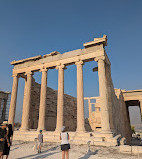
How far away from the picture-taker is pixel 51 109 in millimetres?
24188

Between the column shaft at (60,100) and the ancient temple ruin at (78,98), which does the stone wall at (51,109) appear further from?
the column shaft at (60,100)

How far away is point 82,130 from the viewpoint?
1359cm

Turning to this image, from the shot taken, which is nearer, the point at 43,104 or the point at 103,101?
the point at 103,101

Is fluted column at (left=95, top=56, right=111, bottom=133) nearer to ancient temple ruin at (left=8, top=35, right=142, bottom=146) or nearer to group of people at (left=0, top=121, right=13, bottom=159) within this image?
ancient temple ruin at (left=8, top=35, right=142, bottom=146)

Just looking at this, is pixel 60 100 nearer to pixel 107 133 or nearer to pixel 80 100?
Answer: pixel 80 100

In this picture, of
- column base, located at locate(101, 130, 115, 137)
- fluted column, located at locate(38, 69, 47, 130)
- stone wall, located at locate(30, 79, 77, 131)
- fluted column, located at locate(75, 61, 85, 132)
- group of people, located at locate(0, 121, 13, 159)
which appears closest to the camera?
group of people, located at locate(0, 121, 13, 159)

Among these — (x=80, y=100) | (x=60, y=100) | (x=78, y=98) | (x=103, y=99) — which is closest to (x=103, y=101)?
(x=103, y=99)

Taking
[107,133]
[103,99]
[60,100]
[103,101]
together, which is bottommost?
[107,133]

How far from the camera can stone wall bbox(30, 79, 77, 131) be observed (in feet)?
69.5

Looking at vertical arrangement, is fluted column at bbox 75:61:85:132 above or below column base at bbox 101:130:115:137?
above

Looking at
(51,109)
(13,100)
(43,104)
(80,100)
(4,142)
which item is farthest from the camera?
(51,109)

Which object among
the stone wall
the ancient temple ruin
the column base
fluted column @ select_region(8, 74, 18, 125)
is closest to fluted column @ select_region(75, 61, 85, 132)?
the ancient temple ruin

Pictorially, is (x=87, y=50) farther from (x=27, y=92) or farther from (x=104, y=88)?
(x=27, y=92)

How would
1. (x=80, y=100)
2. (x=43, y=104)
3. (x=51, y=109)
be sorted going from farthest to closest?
1. (x=51, y=109)
2. (x=43, y=104)
3. (x=80, y=100)
